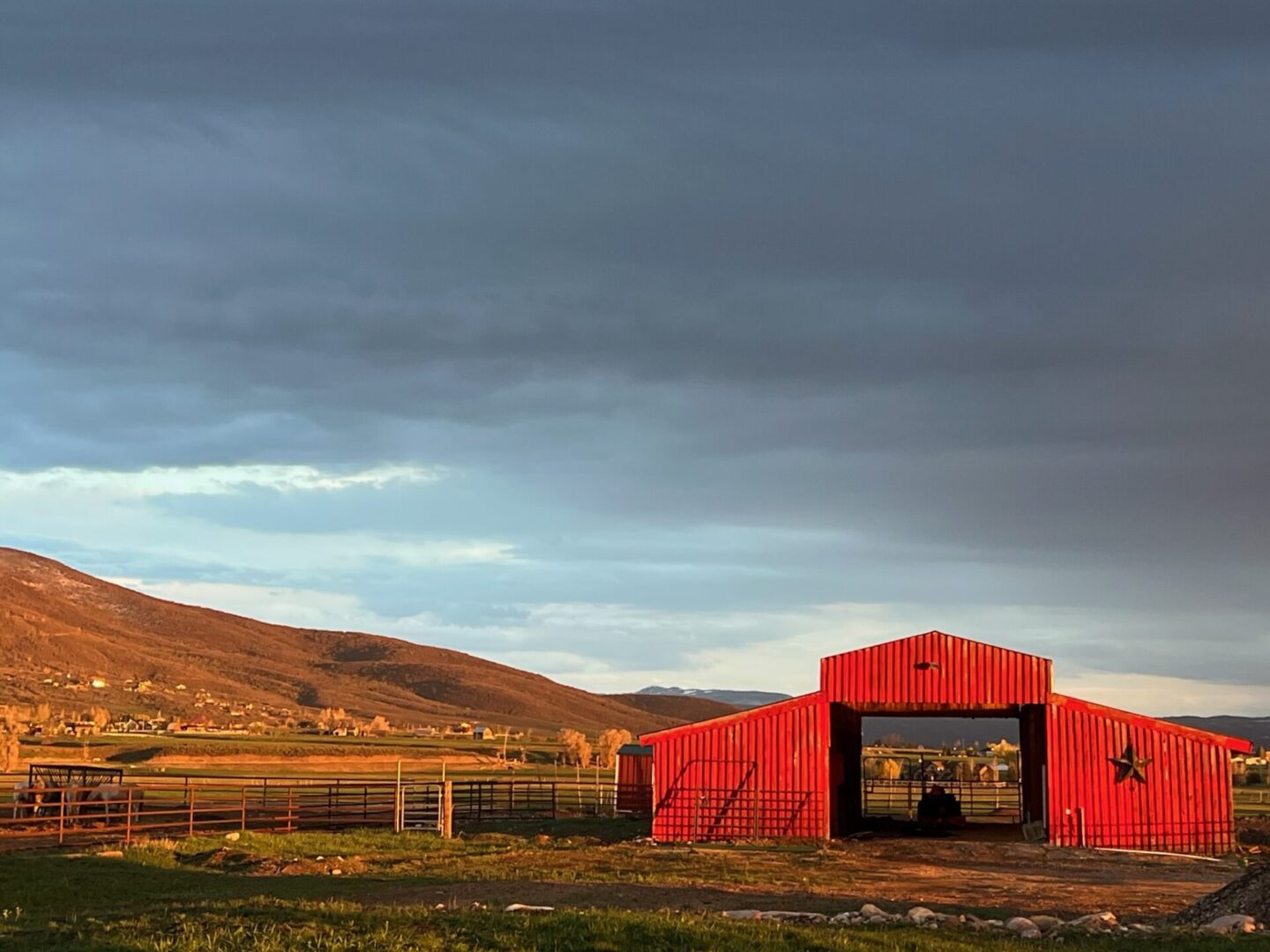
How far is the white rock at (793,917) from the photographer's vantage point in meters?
17.9

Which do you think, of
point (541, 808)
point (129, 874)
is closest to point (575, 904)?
point (129, 874)

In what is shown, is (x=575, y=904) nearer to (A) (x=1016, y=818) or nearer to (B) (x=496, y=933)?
(B) (x=496, y=933)

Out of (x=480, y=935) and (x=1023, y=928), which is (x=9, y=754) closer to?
(x=480, y=935)

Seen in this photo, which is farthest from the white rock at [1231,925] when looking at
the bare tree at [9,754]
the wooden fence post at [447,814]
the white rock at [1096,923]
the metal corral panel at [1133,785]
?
the bare tree at [9,754]

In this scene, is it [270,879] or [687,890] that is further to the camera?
[270,879]

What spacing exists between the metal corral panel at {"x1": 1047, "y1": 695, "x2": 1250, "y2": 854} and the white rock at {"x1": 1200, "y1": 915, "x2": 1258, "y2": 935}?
1689 centimetres

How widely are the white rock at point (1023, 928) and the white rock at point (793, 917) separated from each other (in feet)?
7.30

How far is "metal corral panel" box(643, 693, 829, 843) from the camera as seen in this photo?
116ft

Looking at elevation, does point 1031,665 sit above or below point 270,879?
above

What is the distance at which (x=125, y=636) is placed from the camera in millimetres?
174125

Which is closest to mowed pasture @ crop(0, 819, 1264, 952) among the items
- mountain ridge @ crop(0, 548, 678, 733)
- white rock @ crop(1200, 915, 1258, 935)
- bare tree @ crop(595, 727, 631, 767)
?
white rock @ crop(1200, 915, 1258, 935)

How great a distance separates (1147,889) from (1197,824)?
10733 mm

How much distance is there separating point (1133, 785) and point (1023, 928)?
1937cm

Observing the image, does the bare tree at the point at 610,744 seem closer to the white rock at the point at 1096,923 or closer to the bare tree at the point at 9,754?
the bare tree at the point at 9,754
